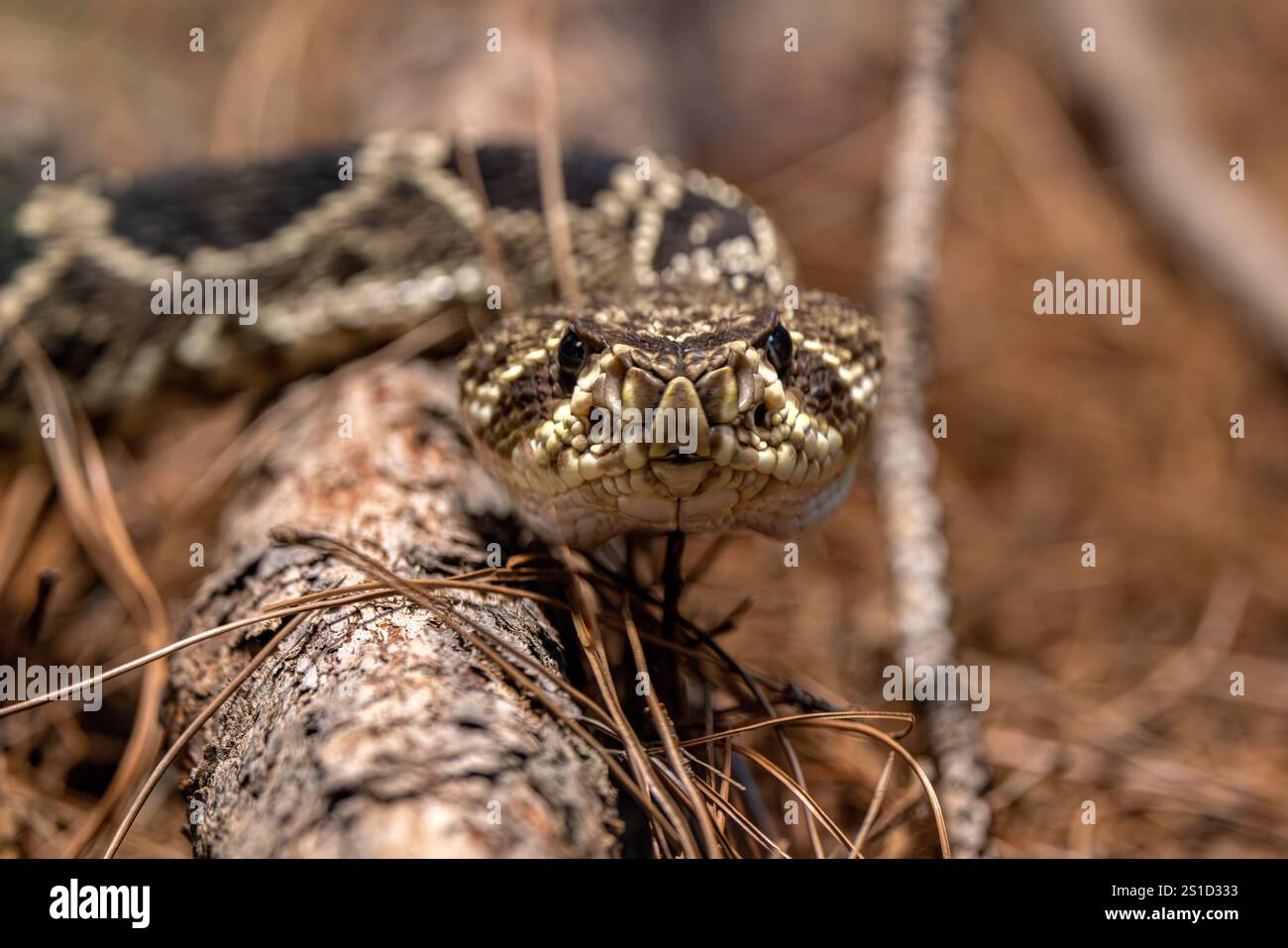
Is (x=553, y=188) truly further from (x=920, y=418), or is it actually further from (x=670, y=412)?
(x=670, y=412)

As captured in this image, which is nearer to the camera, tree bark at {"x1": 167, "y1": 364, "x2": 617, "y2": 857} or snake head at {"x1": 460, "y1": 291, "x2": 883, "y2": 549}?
tree bark at {"x1": 167, "y1": 364, "x2": 617, "y2": 857}

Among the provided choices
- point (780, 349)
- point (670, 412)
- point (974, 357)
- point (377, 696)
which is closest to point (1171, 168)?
point (974, 357)

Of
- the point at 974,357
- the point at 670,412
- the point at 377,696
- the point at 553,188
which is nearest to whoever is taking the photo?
the point at 377,696

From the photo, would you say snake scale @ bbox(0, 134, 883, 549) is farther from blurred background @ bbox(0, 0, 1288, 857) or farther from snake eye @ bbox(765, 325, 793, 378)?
snake eye @ bbox(765, 325, 793, 378)

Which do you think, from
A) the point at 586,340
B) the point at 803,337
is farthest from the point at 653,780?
the point at 803,337

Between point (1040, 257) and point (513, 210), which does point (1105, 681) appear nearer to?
point (513, 210)

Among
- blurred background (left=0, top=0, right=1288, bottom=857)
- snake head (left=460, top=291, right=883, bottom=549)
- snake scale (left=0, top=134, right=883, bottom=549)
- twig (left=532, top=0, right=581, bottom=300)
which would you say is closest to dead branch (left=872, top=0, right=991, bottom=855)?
blurred background (left=0, top=0, right=1288, bottom=857)
